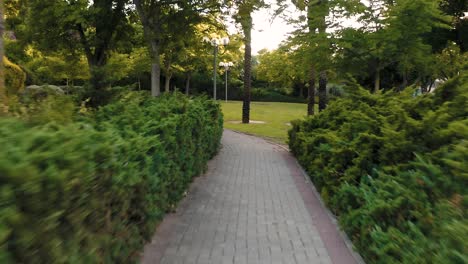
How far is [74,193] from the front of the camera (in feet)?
8.21

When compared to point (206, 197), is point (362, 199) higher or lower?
higher

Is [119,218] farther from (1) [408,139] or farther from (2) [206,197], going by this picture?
(2) [206,197]

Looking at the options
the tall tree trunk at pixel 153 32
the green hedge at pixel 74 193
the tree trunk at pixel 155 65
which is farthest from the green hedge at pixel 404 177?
the tall tree trunk at pixel 153 32

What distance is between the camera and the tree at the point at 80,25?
16672 mm

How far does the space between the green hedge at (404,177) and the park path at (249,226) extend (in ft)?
1.33

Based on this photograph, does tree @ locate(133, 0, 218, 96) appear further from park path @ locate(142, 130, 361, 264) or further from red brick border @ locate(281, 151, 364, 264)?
red brick border @ locate(281, 151, 364, 264)

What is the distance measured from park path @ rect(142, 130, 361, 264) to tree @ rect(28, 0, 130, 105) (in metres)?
8.48

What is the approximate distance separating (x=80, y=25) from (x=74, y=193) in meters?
18.0

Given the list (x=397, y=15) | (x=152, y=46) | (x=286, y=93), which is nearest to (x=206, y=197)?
(x=397, y=15)

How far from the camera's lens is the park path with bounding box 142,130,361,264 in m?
5.42

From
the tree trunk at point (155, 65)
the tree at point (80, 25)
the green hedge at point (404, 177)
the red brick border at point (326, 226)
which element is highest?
the tree at point (80, 25)

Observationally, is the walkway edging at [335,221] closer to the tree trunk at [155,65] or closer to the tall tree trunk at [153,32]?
the tree trunk at [155,65]

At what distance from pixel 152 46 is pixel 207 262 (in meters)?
12.8

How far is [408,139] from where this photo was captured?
18.7 feet
